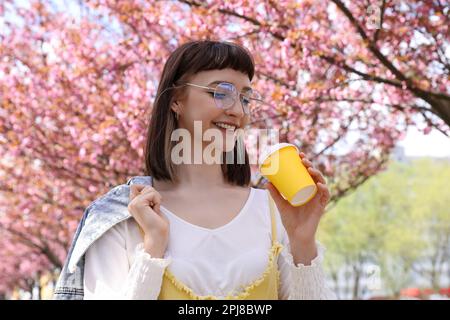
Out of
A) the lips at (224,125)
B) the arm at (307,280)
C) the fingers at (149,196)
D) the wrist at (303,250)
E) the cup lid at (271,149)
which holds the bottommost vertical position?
the arm at (307,280)

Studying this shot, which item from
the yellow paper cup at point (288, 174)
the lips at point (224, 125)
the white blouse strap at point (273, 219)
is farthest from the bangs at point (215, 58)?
the white blouse strap at point (273, 219)

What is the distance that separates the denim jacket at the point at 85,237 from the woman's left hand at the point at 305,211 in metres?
0.44

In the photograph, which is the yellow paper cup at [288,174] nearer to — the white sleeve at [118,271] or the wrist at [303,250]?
the wrist at [303,250]

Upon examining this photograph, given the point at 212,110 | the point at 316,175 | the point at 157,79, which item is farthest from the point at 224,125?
the point at 157,79

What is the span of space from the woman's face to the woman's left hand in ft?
0.65

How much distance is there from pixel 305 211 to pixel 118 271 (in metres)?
0.56

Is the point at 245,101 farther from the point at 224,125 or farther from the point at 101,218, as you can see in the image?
the point at 101,218

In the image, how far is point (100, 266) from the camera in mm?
1729

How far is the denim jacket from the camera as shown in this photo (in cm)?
174

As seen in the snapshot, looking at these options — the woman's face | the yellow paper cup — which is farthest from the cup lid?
the woman's face

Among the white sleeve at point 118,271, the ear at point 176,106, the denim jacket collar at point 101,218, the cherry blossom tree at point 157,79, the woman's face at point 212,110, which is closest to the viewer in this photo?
the white sleeve at point 118,271

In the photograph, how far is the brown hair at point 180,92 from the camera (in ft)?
6.22

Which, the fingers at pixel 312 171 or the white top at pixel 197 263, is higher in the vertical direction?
the fingers at pixel 312 171

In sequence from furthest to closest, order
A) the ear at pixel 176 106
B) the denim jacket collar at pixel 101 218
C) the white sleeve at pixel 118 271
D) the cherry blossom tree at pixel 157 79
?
the cherry blossom tree at pixel 157 79, the ear at pixel 176 106, the denim jacket collar at pixel 101 218, the white sleeve at pixel 118 271
